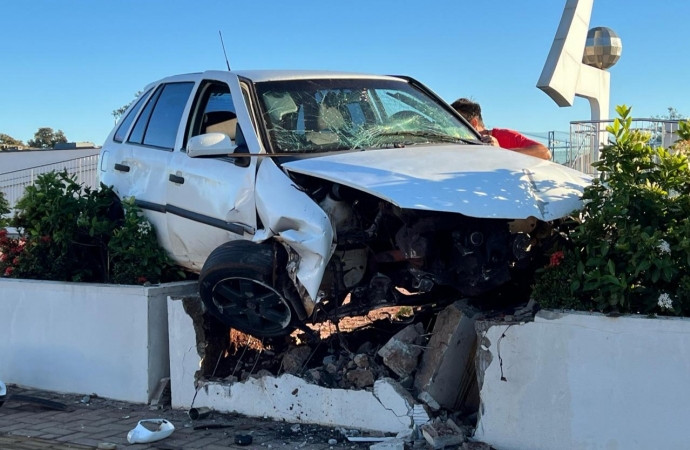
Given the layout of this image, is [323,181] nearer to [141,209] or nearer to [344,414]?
[344,414]

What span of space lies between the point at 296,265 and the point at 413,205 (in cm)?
99

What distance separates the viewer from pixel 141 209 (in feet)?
21.3

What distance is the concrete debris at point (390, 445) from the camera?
4641mm

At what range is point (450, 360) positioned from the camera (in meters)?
5.06

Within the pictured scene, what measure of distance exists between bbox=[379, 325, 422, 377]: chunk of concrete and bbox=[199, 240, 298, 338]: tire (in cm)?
64

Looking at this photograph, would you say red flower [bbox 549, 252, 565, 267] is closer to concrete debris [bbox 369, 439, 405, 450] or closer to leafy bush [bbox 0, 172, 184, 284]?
concrete debris [bbox 369, 439, 405, 450]

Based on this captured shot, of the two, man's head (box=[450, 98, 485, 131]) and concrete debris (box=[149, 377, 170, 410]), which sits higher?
man's head (box=[450, 98, 485, 131])

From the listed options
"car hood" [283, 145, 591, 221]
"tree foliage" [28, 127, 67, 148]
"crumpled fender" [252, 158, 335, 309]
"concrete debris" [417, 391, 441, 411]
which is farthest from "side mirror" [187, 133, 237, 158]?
"tree foliage" [28, 127, 67, 148]

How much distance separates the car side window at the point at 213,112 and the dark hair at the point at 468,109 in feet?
7.47

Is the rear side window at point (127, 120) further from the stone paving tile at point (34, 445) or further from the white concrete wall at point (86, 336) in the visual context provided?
the stone paving tile at point (34, 445)

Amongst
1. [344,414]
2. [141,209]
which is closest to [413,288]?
[344,414]

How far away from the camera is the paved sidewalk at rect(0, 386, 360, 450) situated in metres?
5.05

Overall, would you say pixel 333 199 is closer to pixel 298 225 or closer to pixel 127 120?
pixel 298 225

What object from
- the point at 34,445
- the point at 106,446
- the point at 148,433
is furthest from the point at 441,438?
the point at 34,445
